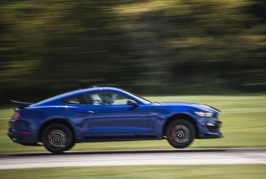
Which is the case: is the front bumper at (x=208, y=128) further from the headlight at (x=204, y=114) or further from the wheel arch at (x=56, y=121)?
the wheel arch at (x=56, y=121)

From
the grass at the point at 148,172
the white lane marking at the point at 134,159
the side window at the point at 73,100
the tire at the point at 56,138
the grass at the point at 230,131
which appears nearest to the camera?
the grass at the point at 148,172

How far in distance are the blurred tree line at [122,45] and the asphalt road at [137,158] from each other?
64.6ft

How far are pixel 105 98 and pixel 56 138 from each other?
1.36 m

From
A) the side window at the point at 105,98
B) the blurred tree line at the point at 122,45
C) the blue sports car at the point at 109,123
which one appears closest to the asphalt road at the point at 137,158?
the blue sports car at the point at 109,123

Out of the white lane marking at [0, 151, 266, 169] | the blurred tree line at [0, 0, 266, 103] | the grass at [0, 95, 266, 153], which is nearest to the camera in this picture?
the white lane marking at [0, 151, 266, 169]

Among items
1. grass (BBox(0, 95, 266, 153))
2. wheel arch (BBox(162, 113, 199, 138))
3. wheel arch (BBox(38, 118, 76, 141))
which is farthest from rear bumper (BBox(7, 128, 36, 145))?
wheel arch (BBox(162, 113, 199, 138))

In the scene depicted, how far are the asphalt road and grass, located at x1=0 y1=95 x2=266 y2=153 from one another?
1.33m

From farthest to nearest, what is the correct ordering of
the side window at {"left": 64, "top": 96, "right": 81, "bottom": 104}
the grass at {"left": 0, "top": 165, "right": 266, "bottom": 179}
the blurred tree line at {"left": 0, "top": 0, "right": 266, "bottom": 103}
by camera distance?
the blurred tree line at {"left": 0, "top": 0, "right": 266, "bottom": 103}, the side window at {"left": 64, "top": 96, "right": 81, "bottom": 104}, the grass at {"left": 0, "top": 165, "right": 266, "bottom": 179}

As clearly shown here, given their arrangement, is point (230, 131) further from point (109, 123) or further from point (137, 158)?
point (137, 158)

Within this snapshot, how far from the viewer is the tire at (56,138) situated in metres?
13.0

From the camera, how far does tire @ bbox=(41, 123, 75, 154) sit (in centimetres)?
1304

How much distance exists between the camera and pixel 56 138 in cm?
1306

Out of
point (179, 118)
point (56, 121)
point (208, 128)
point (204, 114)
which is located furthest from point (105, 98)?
point (208, 128)

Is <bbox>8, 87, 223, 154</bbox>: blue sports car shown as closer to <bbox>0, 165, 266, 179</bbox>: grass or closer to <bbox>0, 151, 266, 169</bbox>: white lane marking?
<bbox>0, 151, 266, 169</bbox>: white lane marking
